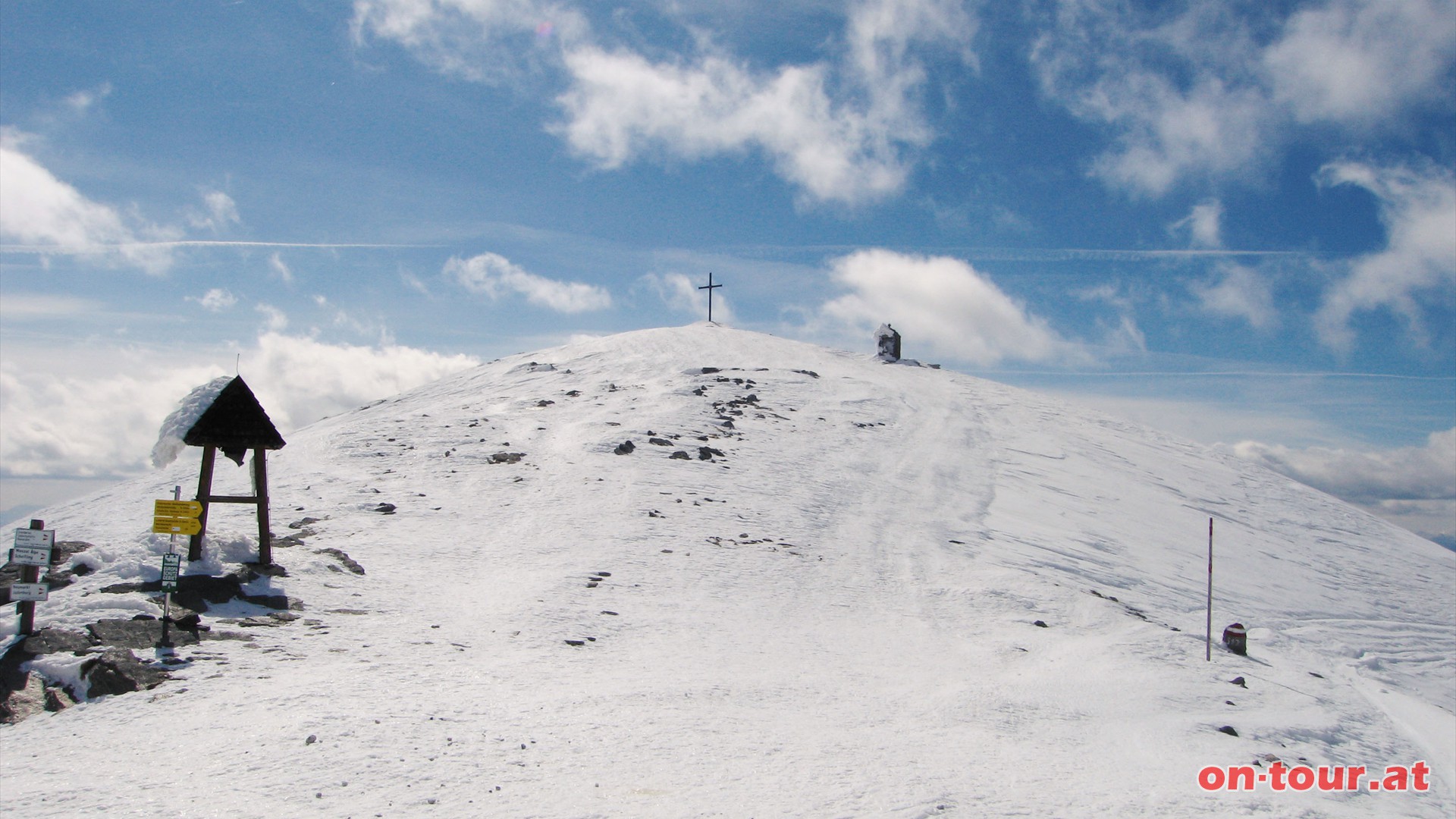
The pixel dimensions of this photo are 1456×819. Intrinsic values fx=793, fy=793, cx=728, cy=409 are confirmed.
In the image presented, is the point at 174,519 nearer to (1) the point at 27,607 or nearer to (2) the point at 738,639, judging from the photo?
(1) the point at 27,607

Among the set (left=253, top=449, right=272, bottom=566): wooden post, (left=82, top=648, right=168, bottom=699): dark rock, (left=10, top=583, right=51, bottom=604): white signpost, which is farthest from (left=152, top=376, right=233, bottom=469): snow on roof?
(left=82, top=648, right=168, bottom=699): dark rock

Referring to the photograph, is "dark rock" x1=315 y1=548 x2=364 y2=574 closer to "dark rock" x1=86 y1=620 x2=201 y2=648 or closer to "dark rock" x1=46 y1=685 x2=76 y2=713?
"dark rock" x1=86 y1=620 x2=201 y2=648

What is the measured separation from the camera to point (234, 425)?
1508 cm

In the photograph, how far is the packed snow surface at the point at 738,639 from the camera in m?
8.09

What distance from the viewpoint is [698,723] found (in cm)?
976

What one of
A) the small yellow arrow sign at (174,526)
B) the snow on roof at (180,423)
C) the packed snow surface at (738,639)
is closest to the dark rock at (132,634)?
the packed snow surface at (738,639)

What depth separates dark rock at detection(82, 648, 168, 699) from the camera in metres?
9.33

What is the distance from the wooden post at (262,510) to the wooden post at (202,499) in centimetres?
79

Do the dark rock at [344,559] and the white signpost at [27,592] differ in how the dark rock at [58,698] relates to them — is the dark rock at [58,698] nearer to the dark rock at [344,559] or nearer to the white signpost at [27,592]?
the white signpost at [27,592]

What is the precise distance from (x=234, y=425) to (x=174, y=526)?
2819 mm

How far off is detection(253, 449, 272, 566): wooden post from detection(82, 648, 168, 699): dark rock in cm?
481

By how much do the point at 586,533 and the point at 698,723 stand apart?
10133mm

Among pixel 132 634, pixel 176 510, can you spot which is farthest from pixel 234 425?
pixel 132 634

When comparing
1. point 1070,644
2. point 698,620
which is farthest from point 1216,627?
point 698,620
